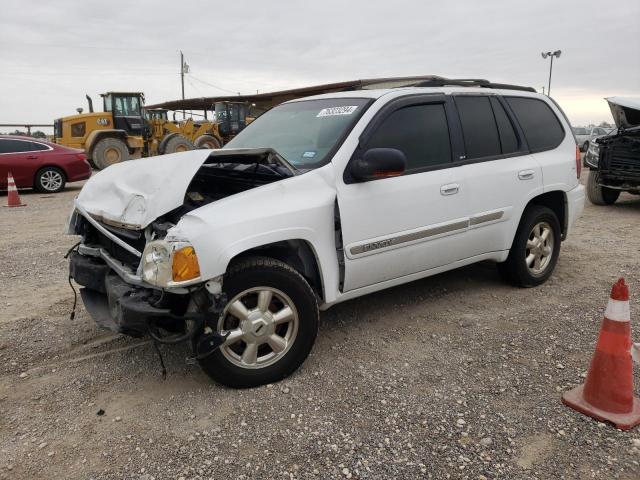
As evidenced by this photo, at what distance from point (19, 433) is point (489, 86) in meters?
4.39

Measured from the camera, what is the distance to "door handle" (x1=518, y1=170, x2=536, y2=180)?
4403mm

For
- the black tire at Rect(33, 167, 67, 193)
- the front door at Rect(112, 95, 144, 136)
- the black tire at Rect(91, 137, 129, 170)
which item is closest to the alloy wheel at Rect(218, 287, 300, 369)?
the black tire at Rect(33, 167, 67, 193)

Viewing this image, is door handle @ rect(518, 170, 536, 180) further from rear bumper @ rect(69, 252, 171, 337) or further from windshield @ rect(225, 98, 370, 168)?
rear bumper @ rect(69, 252, 171, 337)

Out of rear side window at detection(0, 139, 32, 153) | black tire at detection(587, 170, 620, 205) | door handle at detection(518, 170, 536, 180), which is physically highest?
rear side window at detection(0, 139, 32, 153)

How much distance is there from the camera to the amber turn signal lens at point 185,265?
105 inches

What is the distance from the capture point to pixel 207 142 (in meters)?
20.0

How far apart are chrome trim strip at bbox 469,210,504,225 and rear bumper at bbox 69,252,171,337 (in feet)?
8.07

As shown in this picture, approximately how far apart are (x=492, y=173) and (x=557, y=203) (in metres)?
1.17

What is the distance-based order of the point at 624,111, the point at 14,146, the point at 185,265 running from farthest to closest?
the point at 14,146 < the point at 624,111 < the point at 185,265

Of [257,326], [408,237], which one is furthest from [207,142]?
[257,326]

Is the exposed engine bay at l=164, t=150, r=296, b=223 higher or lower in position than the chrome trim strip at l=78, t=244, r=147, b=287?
higher

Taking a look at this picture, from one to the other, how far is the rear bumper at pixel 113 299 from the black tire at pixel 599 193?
9.37m

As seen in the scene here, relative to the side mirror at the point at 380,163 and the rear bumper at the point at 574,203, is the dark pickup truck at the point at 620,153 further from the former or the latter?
the side mirror at the point at 380,163

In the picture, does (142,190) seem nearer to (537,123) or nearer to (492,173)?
(492,173)
